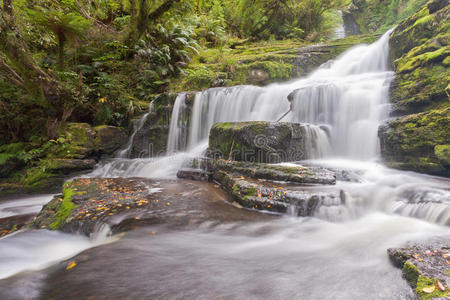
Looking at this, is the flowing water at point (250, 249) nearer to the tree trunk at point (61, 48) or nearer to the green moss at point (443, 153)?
the green moss at point (443, 153)

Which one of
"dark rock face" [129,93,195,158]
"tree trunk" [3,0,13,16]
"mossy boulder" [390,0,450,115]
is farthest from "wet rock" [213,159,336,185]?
"tree trunk" [3,0,13,16]

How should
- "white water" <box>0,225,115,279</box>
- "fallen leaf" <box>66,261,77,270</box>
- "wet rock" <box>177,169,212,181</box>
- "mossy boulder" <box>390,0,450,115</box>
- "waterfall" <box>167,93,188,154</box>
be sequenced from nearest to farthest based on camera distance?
"fallen leaf" <box>66,261,77,270</box> → "white water" <box>0,225,115,279</box> → "mossy boulder" <box>390,0,450,115</box> → "wet rock" <box>177,169,212,181</box> → "waterfall" <box>167,93,188,154</box>

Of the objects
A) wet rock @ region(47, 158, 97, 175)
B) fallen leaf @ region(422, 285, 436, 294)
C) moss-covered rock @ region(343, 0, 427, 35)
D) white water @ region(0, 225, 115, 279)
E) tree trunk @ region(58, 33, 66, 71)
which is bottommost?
white water @ region(0, 225, 115, 279)

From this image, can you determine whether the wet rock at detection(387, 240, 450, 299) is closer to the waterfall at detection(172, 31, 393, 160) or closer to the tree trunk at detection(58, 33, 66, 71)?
the waterfall at detection(172, 31, 393, 160)

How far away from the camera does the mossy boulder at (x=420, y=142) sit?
4.07 m

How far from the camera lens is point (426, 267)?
1.61m

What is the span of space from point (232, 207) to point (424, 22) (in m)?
8.27

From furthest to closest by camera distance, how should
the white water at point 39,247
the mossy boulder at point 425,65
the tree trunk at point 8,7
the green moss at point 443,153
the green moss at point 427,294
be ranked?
the mossy boulder at point 425,65 → the tree trunk at point 8,7 → the green moss at point 443,153 → the white water at point 39,247 → the green moss at point 427,294

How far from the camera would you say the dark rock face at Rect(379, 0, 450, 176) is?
4.17 meters

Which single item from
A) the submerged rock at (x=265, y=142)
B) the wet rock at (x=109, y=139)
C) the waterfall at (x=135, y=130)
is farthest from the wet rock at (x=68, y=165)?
the submerged rock at (x=265, y=142)

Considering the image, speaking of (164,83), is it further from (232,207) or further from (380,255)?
(380,255)

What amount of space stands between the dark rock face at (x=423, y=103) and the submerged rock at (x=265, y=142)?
196cm

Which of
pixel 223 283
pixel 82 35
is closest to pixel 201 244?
pixel 223 283

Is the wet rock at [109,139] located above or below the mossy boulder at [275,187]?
above
